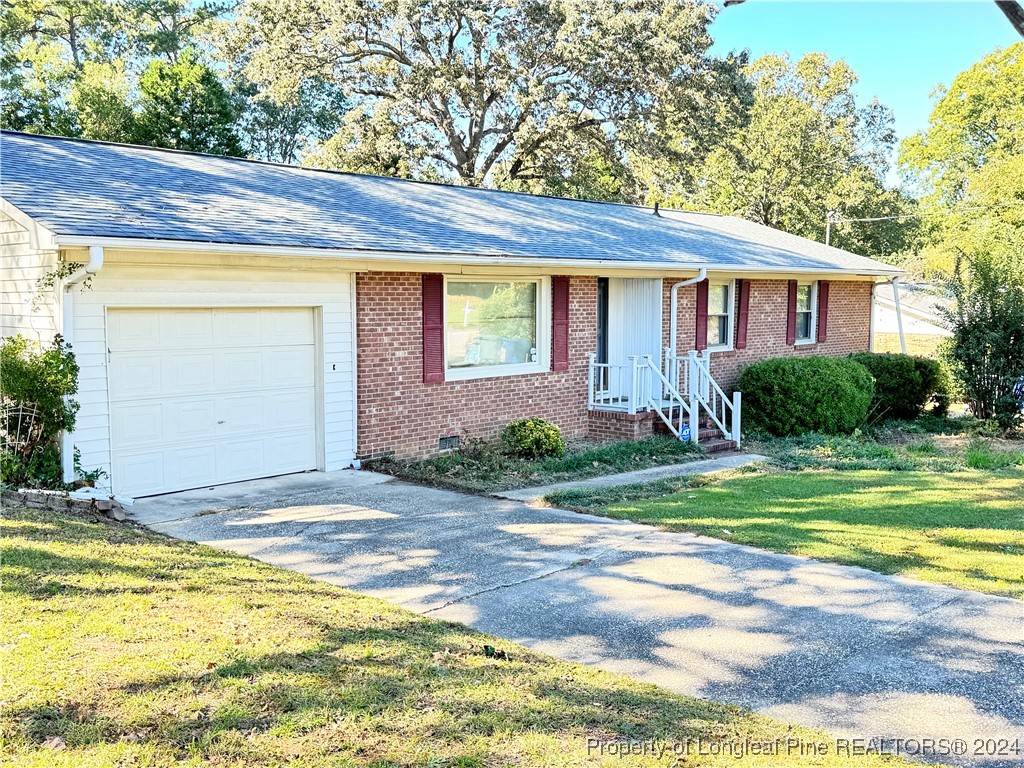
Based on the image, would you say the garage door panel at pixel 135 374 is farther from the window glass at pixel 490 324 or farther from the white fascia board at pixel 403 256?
the window glass at pixel 490 324

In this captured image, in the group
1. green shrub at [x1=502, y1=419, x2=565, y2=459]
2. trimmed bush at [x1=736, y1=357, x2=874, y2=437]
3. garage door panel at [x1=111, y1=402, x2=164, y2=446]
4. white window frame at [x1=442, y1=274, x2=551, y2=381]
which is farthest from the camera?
trimmed bush at [x1=736, y1=357, x2=874, y2=437]

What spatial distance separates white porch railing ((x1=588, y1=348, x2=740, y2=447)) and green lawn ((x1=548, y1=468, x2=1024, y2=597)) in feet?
7.28

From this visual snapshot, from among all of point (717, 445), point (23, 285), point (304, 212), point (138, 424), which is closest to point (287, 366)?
point (138, 424)

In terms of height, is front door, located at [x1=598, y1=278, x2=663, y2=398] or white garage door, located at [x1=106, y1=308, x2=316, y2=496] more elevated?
front door, located at [x1=598, y1=278, x2=663, y2=398]

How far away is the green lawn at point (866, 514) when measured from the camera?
7168 mm

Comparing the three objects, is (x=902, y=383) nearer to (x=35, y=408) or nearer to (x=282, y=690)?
(x=35, y=408)

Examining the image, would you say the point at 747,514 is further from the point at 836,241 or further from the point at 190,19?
the point at 190,19

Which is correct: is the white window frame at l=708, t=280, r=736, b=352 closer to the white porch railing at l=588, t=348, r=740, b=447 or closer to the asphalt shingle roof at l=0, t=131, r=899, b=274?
the asphalt shingle roof at l=0, t=131, r=899, b=274

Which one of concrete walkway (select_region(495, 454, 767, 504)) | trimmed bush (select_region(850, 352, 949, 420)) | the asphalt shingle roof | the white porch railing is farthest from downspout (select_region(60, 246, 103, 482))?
trimmed bush (select_region(850, 352, 949, 420))

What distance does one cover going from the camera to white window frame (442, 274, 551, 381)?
12188 mm

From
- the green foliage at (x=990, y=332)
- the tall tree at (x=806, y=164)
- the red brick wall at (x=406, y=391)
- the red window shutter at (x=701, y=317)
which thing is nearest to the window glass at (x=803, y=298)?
the green foliage at (x=990, y=332)

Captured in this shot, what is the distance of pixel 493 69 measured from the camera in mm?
30484

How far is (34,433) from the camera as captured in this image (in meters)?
8.21

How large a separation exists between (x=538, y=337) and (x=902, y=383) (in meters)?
8.78
